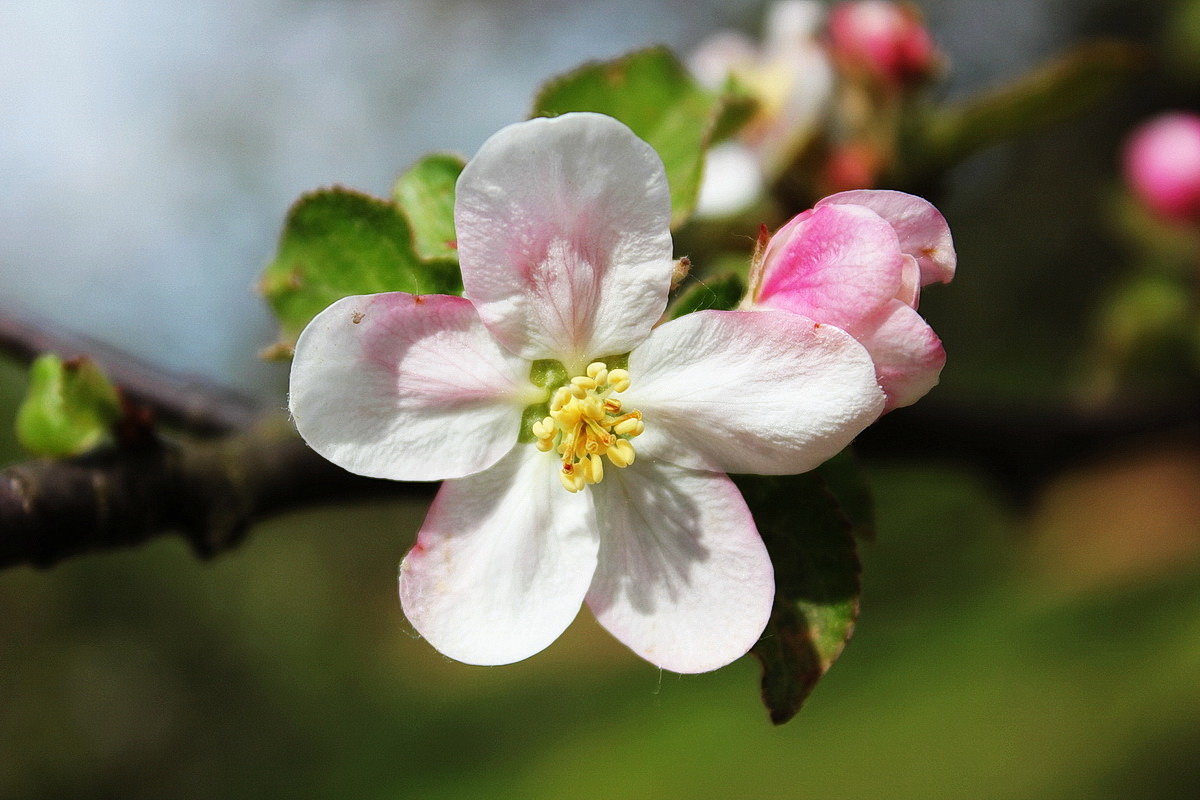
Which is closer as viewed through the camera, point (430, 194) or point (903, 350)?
→ point (903, 350)

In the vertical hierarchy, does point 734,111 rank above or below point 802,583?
above

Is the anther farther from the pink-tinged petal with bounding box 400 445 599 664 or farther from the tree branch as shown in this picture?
the tree branch

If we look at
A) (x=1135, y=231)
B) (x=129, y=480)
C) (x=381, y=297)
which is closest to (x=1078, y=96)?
(x=1135, y=231)

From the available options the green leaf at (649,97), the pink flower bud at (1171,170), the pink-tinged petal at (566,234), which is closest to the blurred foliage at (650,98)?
the green leaf at (649,97)

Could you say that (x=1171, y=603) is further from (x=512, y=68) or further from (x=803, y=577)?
(x=512, y=68)

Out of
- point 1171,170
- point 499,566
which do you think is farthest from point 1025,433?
point 499,566

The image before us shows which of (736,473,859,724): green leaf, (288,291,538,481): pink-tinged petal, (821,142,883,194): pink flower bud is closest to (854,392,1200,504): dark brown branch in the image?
(821,142,883,194): pink flower bud

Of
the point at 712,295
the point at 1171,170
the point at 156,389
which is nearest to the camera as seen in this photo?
the point at 712,295

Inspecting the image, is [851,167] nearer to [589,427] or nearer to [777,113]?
[777,113]
